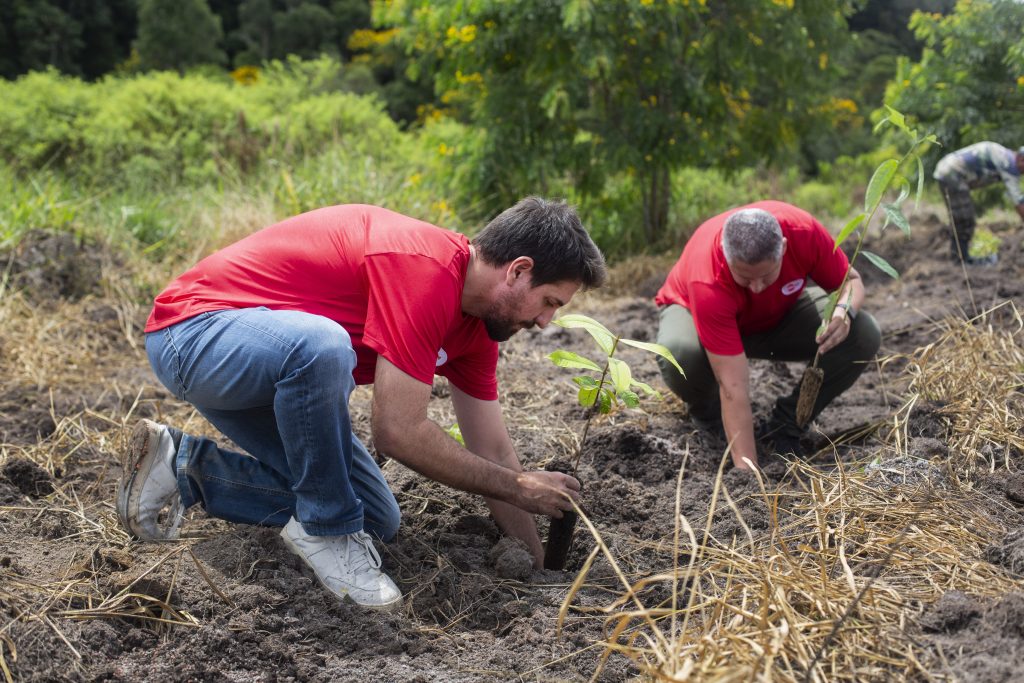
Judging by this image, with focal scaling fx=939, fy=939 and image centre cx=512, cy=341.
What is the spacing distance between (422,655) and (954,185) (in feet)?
19.3

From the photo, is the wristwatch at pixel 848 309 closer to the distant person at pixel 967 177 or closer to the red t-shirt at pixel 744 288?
the red t-shirt at pixel 744 288

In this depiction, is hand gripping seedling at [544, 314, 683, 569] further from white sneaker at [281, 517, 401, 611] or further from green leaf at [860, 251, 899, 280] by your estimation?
green leaf at [860, 251, 899, 280]

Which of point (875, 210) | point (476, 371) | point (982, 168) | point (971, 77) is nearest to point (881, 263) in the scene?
point (875, 210)

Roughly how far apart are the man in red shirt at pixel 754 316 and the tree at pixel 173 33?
14.6m

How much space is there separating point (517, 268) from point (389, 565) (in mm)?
992

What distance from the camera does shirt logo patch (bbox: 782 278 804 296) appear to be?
12.5 feet

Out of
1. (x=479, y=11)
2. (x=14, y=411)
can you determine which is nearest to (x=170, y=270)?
(x=14, y=411)

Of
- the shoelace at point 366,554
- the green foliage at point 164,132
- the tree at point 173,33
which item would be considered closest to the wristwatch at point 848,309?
the shoelace at point 366,554

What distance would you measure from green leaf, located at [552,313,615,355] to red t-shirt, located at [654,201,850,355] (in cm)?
110

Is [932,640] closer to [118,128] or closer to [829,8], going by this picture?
[829,8]

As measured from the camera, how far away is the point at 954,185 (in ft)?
22.1

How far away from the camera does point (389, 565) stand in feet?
9.08

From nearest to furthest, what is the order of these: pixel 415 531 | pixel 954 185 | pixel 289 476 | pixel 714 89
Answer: pixel 289 476 → pixel 415 531 → pixel 954 185 → pixel 714 89

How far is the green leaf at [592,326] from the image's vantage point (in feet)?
7.89
